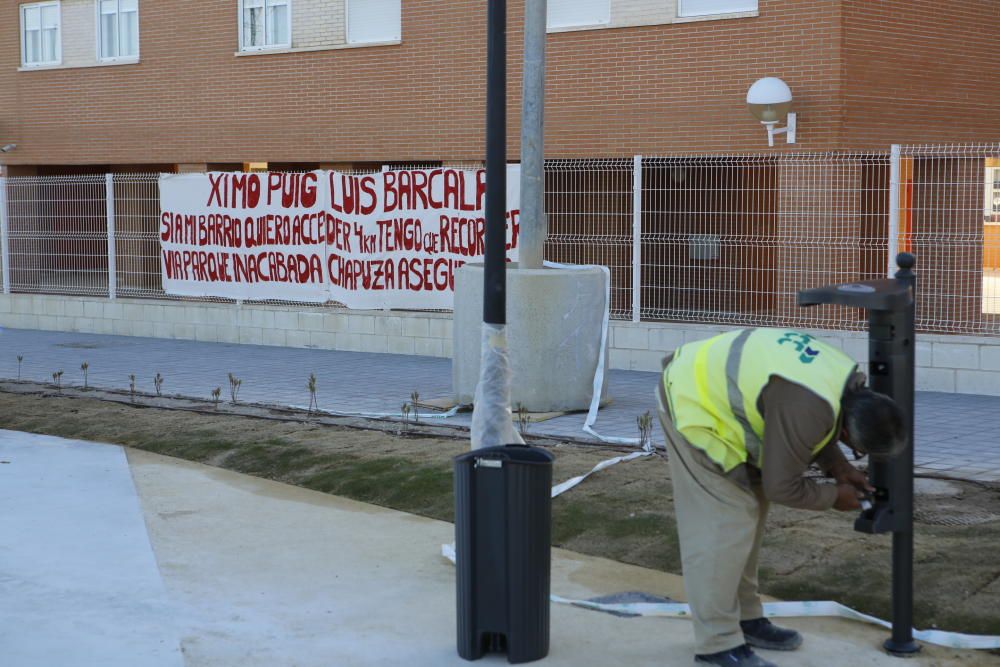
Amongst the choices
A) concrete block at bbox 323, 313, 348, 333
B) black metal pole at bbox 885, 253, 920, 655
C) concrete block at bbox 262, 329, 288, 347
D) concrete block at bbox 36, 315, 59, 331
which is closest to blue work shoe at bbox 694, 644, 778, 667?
black metal pole at bbox 885, 253, 920, 655

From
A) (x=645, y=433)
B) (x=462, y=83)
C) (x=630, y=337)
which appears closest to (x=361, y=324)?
(x=630, y=337)

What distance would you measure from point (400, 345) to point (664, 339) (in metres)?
3.35

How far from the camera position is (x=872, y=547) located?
21.5 ft

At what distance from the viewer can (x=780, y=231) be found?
13.4 m

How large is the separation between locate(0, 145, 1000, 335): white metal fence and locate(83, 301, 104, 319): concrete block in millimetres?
6937

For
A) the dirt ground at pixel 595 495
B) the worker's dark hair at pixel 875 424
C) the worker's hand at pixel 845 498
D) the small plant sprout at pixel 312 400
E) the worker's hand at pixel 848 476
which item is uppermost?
the worker's dark hair at pixel 875 424

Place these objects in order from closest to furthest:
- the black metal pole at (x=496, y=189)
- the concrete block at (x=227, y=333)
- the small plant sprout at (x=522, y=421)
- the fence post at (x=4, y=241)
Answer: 1. the black metal pole at (x=496, y=189)
2. the small plant sprout at (x=522, y=421)
3. the concrete block at (x=227, y=333)
4. the fence post at (x=4, y=241)

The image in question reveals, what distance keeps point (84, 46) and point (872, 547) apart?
19.3 m

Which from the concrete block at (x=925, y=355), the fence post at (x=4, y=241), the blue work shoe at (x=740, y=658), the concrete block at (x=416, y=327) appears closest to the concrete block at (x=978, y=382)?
the concrete block at (x=925, y=355)

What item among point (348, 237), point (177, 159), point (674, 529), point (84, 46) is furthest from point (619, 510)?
point (84, 46)

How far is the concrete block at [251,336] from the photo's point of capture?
16938 mm

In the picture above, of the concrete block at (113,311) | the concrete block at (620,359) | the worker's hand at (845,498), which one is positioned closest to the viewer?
the worker's hand at (845,498)

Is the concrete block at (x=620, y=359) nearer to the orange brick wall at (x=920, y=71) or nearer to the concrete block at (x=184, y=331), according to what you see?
the orange brick wall at (x=920, y=71)

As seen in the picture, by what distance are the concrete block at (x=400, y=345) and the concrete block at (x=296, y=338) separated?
1273 millimetres
